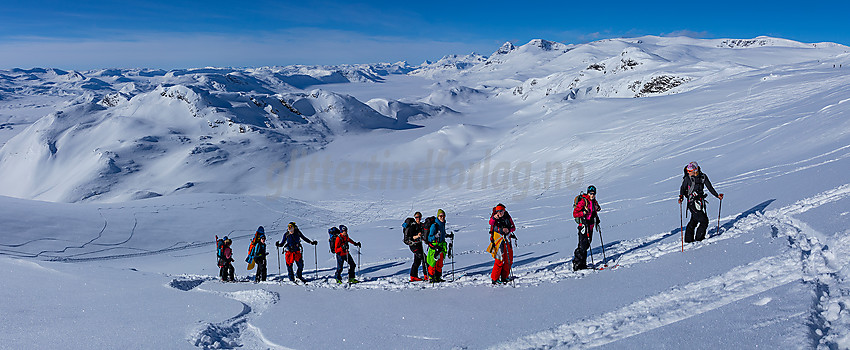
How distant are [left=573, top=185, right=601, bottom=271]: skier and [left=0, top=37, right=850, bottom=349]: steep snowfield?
48 centimetres

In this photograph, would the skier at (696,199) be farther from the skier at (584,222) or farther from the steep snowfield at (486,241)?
the skier at (584,222)

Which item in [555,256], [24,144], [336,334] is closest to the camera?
[336,334]

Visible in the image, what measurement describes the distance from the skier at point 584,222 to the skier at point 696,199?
1831 millimetres

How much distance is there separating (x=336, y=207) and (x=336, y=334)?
26.3 m

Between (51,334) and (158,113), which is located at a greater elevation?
(158,113)

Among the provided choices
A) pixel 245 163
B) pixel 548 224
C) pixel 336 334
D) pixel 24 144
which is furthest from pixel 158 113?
pixel 336 334

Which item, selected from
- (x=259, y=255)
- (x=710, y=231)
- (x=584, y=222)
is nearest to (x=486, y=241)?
(x=584, y=222)

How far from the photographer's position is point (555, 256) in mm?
10320

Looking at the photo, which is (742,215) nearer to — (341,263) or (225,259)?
(341,263)

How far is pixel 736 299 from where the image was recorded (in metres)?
5.42

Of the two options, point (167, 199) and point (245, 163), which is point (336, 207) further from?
point (245, 163)

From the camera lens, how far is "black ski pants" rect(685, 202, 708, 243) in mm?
8359

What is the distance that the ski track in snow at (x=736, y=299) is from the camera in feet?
14.9

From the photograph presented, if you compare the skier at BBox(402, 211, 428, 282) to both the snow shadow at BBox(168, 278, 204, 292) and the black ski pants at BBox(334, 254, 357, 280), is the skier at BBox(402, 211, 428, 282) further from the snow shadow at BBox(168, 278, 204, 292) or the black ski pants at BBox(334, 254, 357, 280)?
the snow shadow at BBox(168, 278, 204, 292)
